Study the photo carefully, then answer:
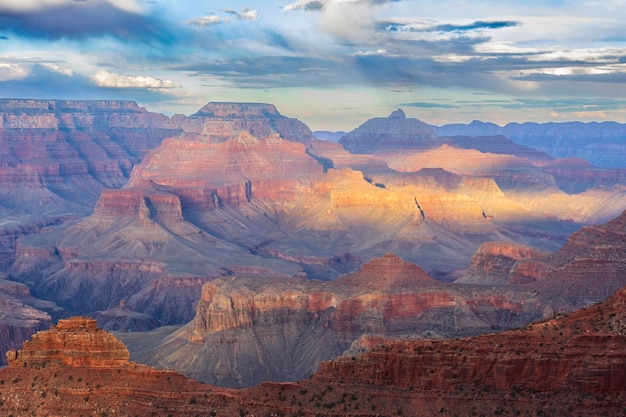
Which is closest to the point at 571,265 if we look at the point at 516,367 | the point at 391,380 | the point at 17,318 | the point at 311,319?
the point at 311,319

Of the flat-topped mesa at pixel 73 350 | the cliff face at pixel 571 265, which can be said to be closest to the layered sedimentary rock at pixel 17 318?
the cliff face at pixel 571 265

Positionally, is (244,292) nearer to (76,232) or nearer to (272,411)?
(272,411)

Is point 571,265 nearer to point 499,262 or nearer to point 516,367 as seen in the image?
point 499,262

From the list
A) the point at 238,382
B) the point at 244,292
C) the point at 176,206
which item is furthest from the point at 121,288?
the point at 238,382

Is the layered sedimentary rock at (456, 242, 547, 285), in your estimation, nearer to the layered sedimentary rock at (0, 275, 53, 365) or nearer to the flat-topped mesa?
the layered sedimentary rock at (0, 275, 53, 365)

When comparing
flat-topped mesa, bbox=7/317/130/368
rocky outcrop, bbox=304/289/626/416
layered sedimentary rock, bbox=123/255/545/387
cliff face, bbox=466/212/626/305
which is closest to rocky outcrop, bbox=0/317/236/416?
flat-topped mesa, bbox=7/317/130/368

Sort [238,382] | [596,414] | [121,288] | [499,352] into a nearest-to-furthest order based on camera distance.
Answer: [596,414]
[499,352]
[238,382]
[121,288]
